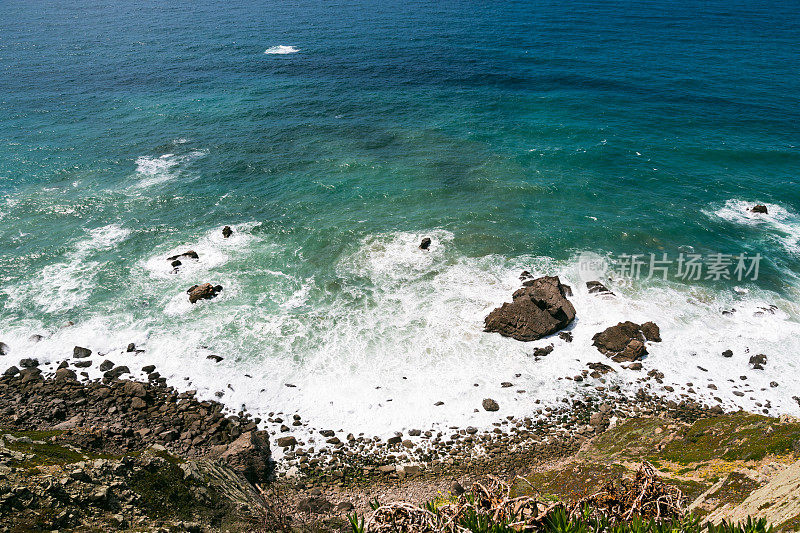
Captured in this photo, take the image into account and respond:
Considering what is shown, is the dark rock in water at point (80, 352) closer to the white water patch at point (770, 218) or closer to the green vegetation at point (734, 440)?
the green vegetation at point (734, 440)

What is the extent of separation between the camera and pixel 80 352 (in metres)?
32.0

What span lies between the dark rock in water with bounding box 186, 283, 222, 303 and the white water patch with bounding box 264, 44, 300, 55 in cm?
7599

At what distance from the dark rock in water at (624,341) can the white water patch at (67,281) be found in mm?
38650

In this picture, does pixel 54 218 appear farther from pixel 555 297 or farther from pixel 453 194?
pixel 555 297

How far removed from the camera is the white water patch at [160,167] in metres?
53.0

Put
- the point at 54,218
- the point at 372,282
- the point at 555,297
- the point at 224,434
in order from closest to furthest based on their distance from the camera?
the point at 224,434, the point at 555,297, the point at 372,282, the point at 54,218

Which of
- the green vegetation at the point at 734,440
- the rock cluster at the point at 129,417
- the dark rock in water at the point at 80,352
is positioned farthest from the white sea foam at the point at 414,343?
the green vegetation at the point at 734,440

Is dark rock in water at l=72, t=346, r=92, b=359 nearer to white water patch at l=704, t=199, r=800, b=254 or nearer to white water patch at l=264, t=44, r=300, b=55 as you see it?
white water patch at l=704, t=199, r=800, b=254

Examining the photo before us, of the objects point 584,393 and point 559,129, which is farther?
point 559,129

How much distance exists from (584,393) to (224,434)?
21.3m

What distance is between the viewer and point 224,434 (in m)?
26.9

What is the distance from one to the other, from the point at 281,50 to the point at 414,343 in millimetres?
88112

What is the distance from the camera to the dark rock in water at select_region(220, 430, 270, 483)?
77.7ft

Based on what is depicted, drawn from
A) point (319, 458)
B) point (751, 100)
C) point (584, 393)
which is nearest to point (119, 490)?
point (319, 458)
